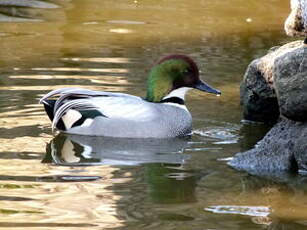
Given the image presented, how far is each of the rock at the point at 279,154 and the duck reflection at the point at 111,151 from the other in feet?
1.83

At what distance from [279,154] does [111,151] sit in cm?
141

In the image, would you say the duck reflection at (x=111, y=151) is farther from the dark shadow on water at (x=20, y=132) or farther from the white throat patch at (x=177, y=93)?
the white throat patch at (x=177, y=93)

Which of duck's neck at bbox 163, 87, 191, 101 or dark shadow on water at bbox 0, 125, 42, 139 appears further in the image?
duck's neck at bbox 163, 87, 191, 101

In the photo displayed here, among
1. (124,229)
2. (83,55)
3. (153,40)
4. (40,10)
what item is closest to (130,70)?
(83,55)

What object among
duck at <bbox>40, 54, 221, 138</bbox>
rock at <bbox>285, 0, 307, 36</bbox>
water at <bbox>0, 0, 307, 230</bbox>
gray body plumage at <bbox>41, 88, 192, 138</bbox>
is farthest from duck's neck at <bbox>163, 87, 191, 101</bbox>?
rock at <bbox>285, 0, 307, 36</bbox>

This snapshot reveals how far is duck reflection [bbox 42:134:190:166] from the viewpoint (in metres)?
7.98

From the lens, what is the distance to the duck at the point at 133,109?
8.80m

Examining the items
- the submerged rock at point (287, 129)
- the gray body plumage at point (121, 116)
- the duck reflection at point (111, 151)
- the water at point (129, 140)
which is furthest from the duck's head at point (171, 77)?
the submerged rock at point (287, 129)

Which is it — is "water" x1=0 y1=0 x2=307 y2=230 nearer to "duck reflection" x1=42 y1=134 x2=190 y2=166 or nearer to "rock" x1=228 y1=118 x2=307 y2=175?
"duck reflection" x1=42 y1=134 x2=190 y2=166

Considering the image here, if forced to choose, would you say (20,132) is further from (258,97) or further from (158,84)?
(258,97)

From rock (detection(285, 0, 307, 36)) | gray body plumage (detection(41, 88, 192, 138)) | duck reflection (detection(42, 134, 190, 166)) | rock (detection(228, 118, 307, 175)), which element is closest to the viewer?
rock (detection(228, 118, 307, 175))

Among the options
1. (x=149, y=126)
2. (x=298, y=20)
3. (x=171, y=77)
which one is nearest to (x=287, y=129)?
(x=298, y=20)

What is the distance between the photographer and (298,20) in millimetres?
8391

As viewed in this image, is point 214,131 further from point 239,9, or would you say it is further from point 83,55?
point 239,9
